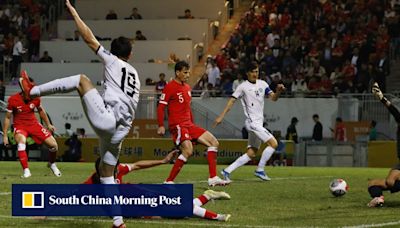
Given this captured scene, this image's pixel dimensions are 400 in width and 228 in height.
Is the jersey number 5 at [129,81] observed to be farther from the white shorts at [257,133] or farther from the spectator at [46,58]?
the spectator at [46,58]

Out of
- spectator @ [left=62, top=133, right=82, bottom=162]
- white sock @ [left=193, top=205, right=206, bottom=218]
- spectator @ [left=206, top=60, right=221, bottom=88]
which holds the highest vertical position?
spectator @ [left=206, top=60, right=221, bottom=88]

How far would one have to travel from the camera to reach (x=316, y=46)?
40.2 metres

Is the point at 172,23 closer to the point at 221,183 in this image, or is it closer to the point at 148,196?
the point at 221,183

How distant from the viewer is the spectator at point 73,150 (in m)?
36.2

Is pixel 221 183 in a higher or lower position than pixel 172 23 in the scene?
lower

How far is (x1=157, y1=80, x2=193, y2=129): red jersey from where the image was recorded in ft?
61.4

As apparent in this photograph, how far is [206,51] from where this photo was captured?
150 feet

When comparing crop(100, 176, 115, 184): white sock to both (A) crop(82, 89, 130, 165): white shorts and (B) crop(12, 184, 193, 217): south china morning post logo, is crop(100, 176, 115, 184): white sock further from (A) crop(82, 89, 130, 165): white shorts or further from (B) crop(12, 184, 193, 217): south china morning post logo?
(A) crop(82, 89, 130, 165): white shorts

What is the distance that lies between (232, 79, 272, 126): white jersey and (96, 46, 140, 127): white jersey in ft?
32.3

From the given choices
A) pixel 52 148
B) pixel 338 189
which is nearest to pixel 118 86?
pixel 338 189

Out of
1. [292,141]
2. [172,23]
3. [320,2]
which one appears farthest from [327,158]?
[172,23]

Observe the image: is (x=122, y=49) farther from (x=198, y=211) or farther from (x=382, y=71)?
(x=382, y=71)

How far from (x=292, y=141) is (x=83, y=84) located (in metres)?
25.2

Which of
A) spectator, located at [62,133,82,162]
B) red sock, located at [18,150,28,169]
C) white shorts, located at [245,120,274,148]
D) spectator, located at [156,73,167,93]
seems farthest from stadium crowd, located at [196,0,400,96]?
red sock, located at [18,150,28,169]
